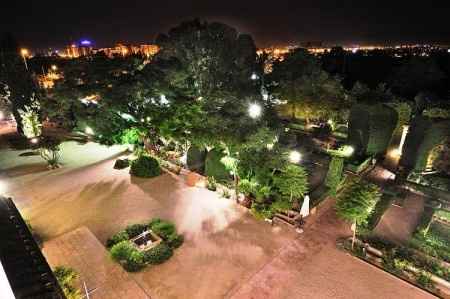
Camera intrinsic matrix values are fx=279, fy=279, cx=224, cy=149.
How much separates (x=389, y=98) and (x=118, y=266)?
66.9 ft

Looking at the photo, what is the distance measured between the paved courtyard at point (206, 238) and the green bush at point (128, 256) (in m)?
0.39

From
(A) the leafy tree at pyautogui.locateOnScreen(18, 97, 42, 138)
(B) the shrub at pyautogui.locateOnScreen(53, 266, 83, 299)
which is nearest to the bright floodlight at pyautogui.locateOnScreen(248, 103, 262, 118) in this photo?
(B) the shrub at pyautogui.locateOnScreen(53, 266, 83, 299)

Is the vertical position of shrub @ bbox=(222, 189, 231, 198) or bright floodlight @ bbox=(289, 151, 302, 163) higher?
bright floodlight @ bbox=(289, 151, 302, 163)

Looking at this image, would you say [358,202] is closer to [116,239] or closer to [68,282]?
[116,239]

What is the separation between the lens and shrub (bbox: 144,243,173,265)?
10.8 m

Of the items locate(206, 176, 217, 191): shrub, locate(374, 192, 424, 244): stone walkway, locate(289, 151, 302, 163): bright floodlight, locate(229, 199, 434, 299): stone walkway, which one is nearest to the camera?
locate(229, 199, 434, 299): stone walkway

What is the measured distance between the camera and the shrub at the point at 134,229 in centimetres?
1235

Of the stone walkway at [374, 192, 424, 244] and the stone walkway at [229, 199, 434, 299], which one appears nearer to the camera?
the stone walkway at [229, 199, 434, 299]

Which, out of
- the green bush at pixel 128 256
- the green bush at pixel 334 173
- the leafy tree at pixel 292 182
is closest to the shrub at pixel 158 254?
the green bush at pixel 128 256

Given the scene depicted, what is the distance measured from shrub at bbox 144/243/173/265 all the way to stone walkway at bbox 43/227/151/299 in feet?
3.23

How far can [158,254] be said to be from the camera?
36.1ft

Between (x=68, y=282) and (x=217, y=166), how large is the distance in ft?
31.7

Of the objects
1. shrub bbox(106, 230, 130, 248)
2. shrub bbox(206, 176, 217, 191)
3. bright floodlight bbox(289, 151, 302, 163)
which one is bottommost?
shrub bbox(106, 230, 130, 248)

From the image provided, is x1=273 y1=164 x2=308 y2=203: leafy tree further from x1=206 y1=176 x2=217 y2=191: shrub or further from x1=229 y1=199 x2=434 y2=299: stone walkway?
x1=206 y1=176 x2=217 y2=191: shrub
